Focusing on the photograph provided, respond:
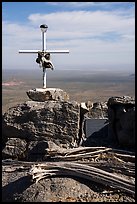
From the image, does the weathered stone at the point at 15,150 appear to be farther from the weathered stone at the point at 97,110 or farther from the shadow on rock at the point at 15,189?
the weathered stone at the point at 97,110

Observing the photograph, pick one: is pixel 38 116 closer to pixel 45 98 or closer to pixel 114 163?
pixel 45 98

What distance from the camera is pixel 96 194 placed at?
291 inches

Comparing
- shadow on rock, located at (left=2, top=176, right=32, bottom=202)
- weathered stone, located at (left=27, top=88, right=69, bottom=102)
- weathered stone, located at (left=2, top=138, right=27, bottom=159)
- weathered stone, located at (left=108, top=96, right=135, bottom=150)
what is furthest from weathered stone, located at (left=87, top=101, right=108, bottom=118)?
shadow on rock, located at (left=2, top=176, right=32, bottom=202)

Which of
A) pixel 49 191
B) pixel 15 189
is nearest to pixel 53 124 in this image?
pixel 15 189

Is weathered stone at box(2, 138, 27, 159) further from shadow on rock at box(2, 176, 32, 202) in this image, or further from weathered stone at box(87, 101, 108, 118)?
weathered stone at box(87, 101, 108, 118)

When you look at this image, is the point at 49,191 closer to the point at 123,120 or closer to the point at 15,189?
the point at 15,189

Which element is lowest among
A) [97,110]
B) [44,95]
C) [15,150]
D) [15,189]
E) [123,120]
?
[15,189]

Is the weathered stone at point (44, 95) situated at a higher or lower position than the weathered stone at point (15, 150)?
higher

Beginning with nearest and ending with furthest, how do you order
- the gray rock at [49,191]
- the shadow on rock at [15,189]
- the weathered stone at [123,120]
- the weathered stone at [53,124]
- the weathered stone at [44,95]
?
the gray rock at [49,191] → the shadow on rock at [15,189] → the weathered stone at [123,120] → the weathered stone at [53,124] → the weathered stone at [44,95]

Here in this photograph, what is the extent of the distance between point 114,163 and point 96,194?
1.05 m

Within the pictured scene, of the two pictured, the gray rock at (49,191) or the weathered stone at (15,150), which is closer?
Answer: the gray rock at (49,191)

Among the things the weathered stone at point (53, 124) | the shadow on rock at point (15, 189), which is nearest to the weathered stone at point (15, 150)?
the weathered stone at point (53, 124)

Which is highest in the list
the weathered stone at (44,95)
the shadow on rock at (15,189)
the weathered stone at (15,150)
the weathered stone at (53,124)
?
the weathered stone at (44,95)

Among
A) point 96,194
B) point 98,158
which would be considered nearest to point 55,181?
point 96,194
